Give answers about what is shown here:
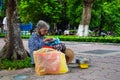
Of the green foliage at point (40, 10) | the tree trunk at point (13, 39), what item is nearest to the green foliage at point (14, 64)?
the tree trunk at point (13, 39)

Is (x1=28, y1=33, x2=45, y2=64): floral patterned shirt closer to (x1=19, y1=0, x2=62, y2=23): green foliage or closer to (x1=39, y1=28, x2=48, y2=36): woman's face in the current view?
(x1=39, y1=28, x2=48, y2=36): woman's face

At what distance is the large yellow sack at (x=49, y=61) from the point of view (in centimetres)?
782

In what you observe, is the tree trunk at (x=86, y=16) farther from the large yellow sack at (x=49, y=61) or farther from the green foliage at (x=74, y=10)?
the large yellow sack at (x=49, y=61)

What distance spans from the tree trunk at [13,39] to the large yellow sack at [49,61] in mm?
1664

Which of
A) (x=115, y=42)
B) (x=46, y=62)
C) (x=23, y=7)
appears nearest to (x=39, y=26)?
(x=46, y=62)

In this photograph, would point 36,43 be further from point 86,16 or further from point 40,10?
point 40,10

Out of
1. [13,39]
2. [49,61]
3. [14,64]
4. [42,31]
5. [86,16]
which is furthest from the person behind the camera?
[86,16]

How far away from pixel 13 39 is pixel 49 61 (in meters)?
2.03

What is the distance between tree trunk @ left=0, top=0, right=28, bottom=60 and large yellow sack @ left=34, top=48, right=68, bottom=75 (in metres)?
1.66

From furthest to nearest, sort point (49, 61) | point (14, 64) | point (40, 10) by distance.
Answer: point (40, 10) → point (14, 64) → point (49, 61)

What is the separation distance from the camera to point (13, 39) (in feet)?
31.2

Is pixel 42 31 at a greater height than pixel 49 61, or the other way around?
pixel 42 31

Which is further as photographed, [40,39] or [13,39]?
[13,39]

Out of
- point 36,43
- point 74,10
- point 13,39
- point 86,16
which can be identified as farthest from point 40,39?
point 74,10
